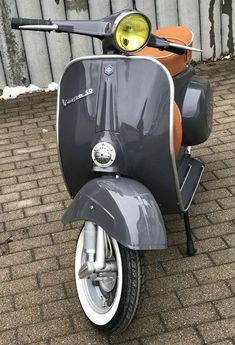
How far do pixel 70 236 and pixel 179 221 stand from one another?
2.14ft

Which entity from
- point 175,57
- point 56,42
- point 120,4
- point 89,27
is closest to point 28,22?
point 89,27

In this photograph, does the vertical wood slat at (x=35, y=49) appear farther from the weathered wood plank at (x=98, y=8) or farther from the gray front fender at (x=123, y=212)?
the gray front fender at (x=123, y=212)

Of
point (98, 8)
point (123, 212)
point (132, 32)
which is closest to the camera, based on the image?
point (123, 212)

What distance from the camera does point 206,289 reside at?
291cm

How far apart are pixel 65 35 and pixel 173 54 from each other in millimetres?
2888

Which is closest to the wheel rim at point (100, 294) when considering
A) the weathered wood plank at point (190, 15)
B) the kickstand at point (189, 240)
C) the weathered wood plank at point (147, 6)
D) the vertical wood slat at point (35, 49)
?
the kickstand at point (189, 240)

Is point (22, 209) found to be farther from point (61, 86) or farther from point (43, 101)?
point (43, 101)

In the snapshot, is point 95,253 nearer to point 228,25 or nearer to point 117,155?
point 117,155

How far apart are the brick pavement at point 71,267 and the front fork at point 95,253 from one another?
13.7 inches

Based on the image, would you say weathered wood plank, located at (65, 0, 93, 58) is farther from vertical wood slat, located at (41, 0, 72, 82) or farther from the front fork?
the front fork

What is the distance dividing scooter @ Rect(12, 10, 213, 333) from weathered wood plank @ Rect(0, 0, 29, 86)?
3106 mm

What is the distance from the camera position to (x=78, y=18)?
586 cm

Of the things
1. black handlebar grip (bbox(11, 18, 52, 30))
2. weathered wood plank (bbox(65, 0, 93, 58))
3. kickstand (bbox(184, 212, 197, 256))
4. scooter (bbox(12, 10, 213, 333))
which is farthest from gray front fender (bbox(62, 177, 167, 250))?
weathered wood plank (bbox(65, 0, 93, 58))

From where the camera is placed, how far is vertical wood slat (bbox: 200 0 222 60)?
19.8ft
